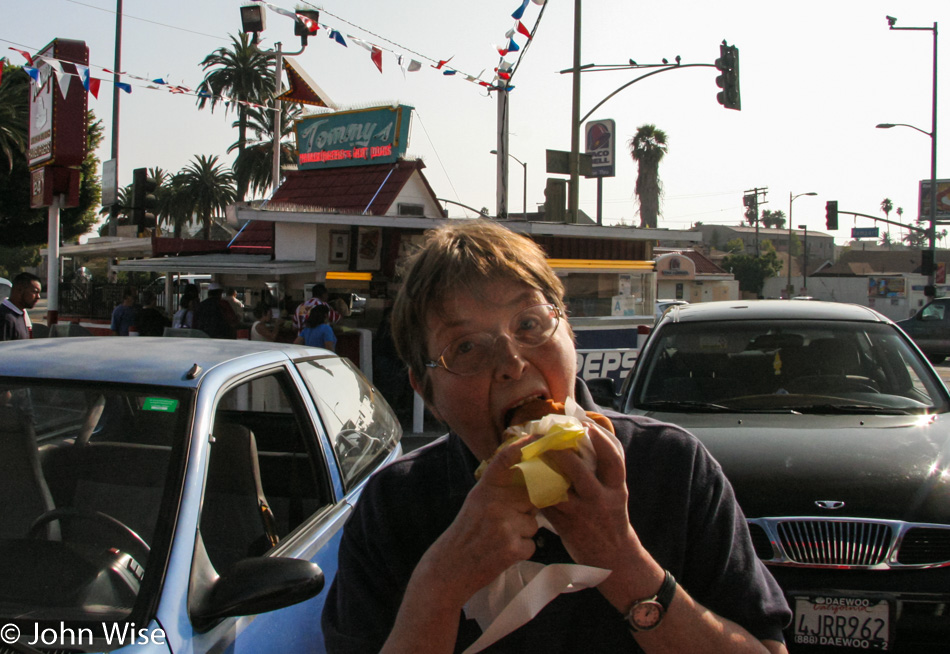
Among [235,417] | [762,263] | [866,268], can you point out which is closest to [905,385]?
[235,417]

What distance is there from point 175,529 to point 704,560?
4.52 ft

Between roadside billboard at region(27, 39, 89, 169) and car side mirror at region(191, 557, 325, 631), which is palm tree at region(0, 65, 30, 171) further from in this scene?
car side mirror at region(191, 557, 325, 631)

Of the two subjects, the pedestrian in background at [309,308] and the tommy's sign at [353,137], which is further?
the tommy's sign at [353,137]

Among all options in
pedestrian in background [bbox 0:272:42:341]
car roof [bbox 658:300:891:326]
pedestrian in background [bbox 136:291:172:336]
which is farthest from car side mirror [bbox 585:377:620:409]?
pedestrian in background [bbox 136:291:172:336]

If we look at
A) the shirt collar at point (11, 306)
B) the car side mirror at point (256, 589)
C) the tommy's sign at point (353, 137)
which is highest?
the tommy's sign at point (353, 137)

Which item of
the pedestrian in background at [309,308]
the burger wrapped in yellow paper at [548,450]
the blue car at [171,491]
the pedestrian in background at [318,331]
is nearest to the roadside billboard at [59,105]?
the pedestrian in background at [309,308]

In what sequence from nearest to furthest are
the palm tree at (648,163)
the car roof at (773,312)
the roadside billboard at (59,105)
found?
1. the car roof at (773,312)
2. the roadside billboard at (59,105)
3. the palm tree at (648,163)

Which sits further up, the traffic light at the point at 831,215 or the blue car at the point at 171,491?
the traffic light at the point at 831,215

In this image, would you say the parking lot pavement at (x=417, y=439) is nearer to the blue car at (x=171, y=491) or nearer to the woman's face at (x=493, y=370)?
the blue car at (x=171, y=491)

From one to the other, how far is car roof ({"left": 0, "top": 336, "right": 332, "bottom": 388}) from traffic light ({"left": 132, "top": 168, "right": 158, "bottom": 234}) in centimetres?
1208

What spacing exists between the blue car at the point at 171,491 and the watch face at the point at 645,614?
1.07 metres

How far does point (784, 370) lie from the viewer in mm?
4707

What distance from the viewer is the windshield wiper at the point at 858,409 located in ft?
13.7

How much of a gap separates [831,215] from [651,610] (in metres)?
38.9
